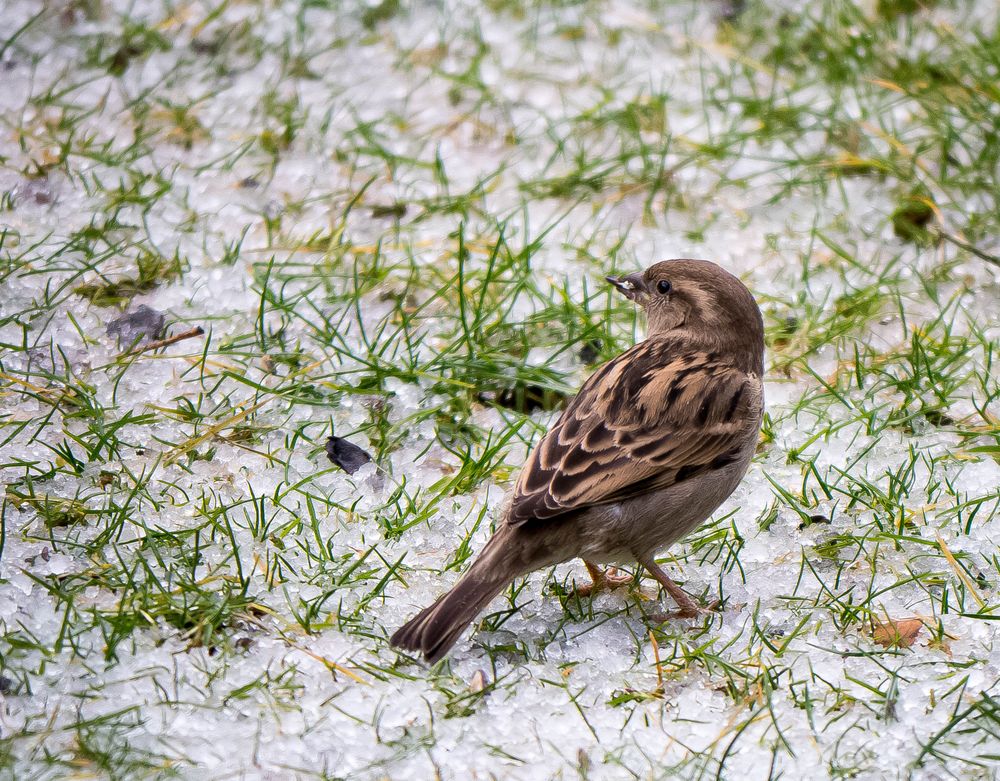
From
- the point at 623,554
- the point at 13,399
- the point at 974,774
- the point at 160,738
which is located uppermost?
the point at 13,399

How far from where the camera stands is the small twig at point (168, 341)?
5793 mm

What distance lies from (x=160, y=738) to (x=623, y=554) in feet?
6.03

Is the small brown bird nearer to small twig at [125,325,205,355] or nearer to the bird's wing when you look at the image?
the bird's wing

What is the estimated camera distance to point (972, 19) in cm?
852

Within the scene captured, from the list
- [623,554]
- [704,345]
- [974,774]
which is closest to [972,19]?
[704,345]

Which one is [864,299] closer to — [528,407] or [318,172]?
[528,407]

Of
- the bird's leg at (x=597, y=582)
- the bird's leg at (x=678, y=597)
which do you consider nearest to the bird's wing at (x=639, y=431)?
the bird's leg at (x=678, y=597)

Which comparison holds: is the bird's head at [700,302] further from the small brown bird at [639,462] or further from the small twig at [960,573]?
the small twig at [960,573]

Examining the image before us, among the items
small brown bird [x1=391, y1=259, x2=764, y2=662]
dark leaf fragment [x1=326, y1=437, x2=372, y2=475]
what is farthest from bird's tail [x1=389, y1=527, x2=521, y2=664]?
dark leaf fragment [x1=326, y1=437, x2=372, y2=475]

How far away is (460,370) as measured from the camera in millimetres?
5949

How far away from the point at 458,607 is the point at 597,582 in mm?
898

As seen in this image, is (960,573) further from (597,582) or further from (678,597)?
(597,582)

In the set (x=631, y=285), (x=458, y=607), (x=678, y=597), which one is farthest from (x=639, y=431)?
(x=631, y=285)

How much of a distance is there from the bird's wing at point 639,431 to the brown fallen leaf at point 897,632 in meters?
0.86
